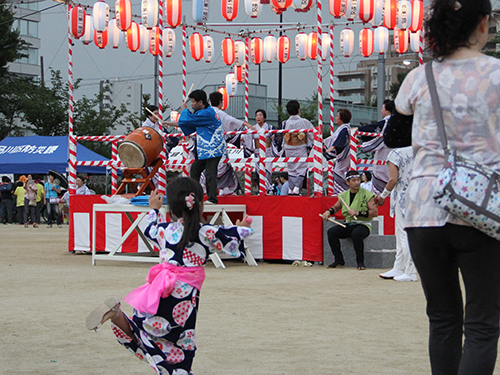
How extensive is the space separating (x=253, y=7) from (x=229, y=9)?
5.61 feet

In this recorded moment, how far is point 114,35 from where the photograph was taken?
695 inches

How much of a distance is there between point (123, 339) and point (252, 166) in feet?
26.8

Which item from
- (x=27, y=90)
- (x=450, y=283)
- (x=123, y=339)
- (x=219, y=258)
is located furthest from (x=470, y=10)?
(x=27, y=90)

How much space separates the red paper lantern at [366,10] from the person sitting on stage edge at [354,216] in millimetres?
6735

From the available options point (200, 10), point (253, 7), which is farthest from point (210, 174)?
point (253, 7)

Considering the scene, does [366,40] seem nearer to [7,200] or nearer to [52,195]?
[52,195]

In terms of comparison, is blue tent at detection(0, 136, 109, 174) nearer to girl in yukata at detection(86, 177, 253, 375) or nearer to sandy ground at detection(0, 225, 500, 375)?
sandy ground at detection(0, 225, 500, 375)

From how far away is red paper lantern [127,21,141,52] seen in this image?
58.0 ft

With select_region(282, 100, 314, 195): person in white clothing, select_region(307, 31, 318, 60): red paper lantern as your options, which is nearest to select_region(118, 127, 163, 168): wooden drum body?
select_region(282, 100, 314, 195): person in white clothing

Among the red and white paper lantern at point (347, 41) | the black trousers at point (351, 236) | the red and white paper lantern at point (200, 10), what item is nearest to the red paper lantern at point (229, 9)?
the red and white paper lantern at point (200, 10)

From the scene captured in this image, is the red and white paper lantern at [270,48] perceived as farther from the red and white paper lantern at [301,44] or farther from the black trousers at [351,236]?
the black trousers at [351,236]

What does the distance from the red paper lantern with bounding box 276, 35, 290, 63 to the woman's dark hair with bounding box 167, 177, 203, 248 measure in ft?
49.3

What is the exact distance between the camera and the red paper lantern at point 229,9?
13961 millimetres

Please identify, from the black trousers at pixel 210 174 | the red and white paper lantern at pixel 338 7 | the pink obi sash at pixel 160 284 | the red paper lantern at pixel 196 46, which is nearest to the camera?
the pink obi sash at pixel 160 284
